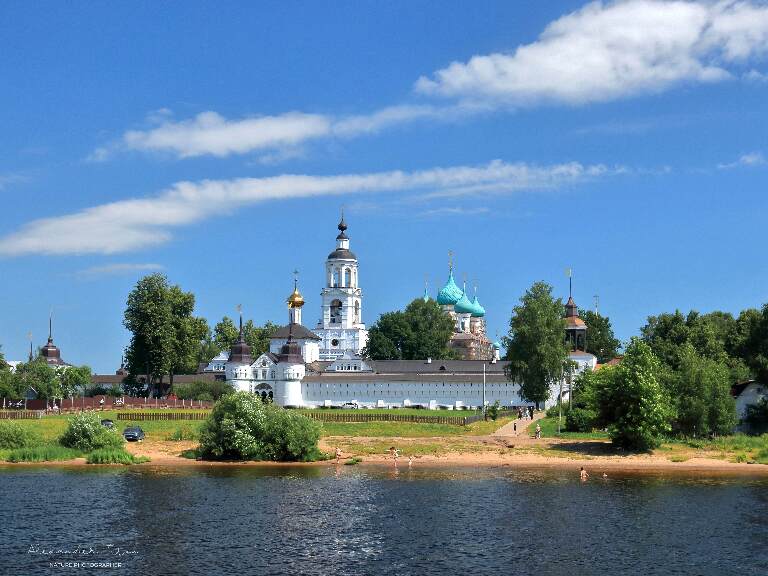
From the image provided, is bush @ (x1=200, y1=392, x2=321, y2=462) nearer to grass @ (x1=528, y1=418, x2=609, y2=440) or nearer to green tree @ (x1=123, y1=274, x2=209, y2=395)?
grass @ (x1=528, y1=418, x2=609, y2=440)

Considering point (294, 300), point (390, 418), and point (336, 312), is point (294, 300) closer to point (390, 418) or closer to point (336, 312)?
point (336, 312)

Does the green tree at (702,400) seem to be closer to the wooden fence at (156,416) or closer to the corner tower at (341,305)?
the wooden fence at (156,416)

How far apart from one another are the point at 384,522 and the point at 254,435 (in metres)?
20.8

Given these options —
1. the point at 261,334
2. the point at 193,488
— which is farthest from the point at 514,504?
the point at 261,334

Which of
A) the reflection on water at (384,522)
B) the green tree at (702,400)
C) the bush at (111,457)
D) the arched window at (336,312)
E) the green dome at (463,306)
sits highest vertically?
the green dome at (463,306)

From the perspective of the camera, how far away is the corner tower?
128 metres

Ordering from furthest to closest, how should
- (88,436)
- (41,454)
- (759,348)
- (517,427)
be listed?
1. (517,427)
2. (759,348)
3. (88,436)
4. (41,454)

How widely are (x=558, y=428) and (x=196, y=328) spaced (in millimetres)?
42372

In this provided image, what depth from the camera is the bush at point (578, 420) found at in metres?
67.0

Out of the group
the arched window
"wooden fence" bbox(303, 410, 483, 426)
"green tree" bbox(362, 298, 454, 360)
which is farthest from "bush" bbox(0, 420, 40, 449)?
the arched window

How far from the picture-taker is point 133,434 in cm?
6456

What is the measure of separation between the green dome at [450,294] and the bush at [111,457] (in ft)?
344

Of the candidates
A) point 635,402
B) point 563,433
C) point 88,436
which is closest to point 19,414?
point 88,436

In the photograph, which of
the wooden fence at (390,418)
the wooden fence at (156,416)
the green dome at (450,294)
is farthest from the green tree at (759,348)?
the green dome at (450,294)
